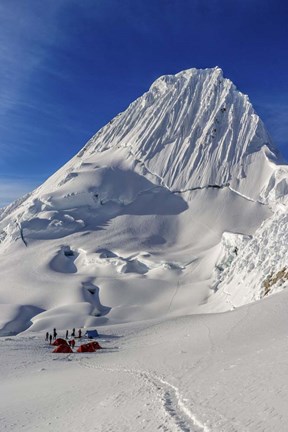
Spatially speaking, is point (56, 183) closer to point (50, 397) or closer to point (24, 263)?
point (24, 263)

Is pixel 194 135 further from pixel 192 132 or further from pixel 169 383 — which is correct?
pixel 169 383

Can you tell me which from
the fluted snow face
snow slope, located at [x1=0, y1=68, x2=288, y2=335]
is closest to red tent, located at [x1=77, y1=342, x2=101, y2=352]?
snow slope, located at [x1=0, y1=68, x2=288, y2=335]

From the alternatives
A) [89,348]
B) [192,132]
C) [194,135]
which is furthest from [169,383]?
[192,132]

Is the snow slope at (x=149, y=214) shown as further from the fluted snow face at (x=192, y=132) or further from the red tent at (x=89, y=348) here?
the red tent at (x=89, y=348)

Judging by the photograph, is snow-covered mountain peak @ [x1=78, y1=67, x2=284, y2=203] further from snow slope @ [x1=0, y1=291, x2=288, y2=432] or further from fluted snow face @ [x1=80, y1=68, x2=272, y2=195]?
snow slope @ [x1=0, y1=291, x2=288, y2=432]

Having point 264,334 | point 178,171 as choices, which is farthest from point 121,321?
point 178,171

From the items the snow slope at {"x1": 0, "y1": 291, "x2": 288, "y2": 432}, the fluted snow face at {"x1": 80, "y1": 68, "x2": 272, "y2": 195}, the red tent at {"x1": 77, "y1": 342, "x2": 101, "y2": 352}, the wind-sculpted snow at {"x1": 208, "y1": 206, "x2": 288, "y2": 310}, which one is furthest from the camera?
the fluted snow face at {"x1": 80, "y1": 68, "x2": 272, "y2": 195}

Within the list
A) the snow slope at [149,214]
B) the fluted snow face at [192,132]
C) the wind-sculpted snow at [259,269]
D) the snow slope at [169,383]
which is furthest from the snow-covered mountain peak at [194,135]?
the snow slope at [169,383]
